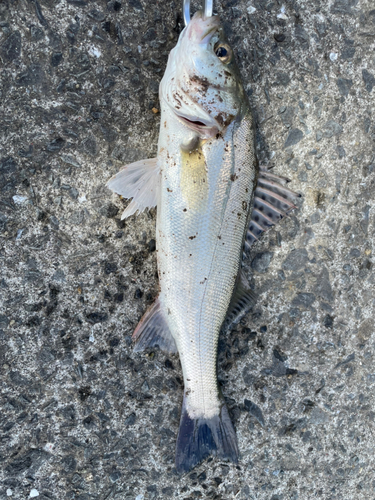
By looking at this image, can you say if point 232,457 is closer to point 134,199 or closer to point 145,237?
point 145,237

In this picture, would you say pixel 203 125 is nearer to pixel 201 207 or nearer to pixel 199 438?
pixel 201 207

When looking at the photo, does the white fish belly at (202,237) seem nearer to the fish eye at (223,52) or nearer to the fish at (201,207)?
the fish at (201,207)

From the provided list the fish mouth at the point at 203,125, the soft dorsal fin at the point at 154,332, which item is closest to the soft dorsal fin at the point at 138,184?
the fish mouth at the point at 203,125

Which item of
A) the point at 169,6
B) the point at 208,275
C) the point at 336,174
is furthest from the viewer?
the point at 336,174

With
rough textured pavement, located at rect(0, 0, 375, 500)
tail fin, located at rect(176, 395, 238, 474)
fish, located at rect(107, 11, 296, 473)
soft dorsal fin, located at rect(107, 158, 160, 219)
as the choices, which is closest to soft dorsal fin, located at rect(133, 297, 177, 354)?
fish, located at rect(107, 11, 296, 473)

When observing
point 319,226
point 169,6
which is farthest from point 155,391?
point 169,6

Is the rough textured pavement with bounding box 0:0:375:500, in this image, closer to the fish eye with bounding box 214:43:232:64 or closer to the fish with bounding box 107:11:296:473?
the fish with bounding box 107:11:296:473

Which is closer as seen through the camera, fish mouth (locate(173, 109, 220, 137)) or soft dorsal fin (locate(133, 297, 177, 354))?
fish mouth (locate(173, 109, 220, 137))
